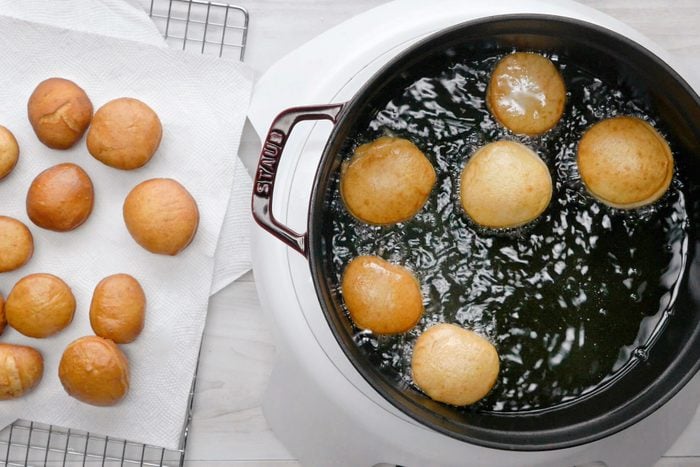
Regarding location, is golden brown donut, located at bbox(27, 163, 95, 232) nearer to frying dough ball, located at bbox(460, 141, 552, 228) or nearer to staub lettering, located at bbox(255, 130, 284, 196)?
staub lettering, located at bbox(255, 130, 284, 196)

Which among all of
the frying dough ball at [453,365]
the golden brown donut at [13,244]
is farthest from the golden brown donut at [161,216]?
the frying dough ball at [453,365]

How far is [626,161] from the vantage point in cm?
83

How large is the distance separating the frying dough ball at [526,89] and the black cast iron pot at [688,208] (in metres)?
0.02

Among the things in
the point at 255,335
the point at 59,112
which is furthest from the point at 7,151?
the point at 255,335

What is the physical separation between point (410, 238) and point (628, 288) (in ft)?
0.95

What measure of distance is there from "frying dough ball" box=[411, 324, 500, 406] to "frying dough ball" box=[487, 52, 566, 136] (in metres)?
0.28

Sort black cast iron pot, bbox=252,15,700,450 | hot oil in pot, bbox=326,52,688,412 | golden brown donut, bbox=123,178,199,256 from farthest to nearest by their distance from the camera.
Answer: golden brown donut, bbox=123,178,199,256 < hot oil in pot, bbox=326,52,688,412 < black cast iron pot, bbox=252,15,700,450

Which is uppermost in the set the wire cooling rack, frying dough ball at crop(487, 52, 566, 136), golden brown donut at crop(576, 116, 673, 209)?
frying dough ball at crop(487, 52, 566, 136)

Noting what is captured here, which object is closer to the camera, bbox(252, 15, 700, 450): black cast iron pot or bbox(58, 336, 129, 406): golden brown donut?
bbox(252, 15, 700, 450): black cast iron pot

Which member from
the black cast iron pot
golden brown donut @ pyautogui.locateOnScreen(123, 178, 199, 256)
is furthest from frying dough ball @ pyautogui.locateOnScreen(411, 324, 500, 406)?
golden brown donut @ pyautogui.locateOnScreen(123, 178, 199, 256)

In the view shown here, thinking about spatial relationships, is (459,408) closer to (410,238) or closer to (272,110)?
(410,238)

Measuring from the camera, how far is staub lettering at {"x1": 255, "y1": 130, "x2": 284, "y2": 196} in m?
0.77

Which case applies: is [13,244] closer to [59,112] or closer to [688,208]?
[59,112]

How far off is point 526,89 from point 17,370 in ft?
2.65
